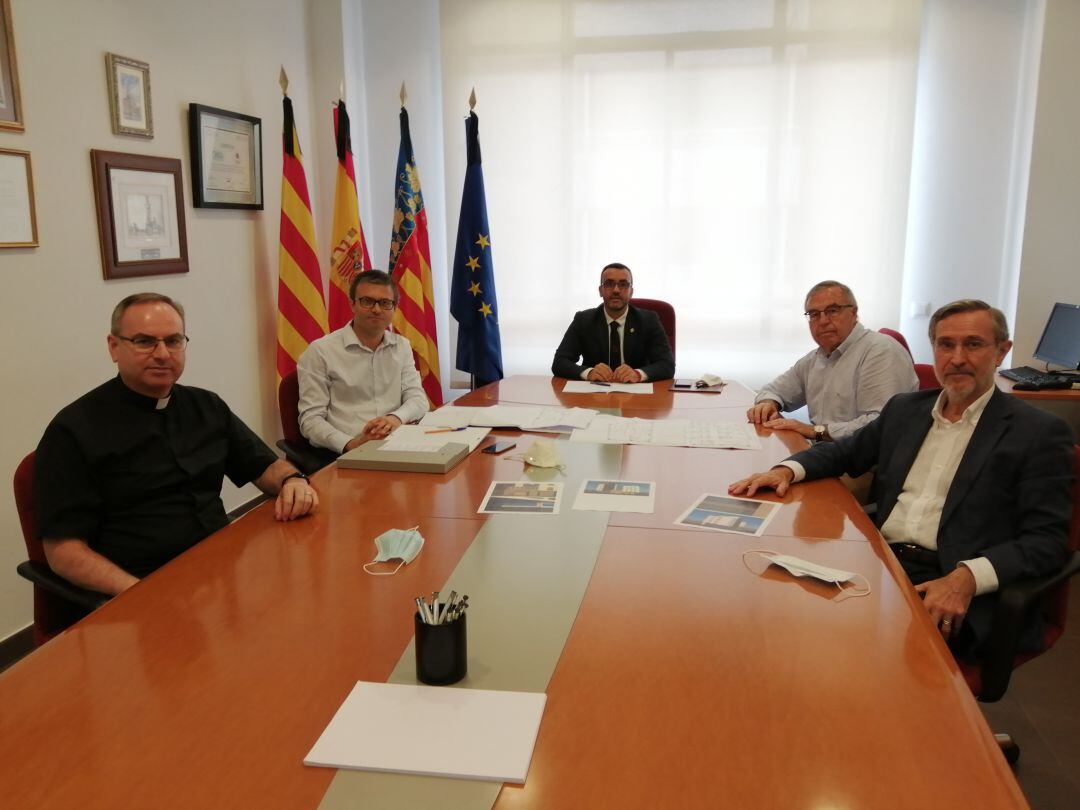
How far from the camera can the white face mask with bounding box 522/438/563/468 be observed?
7.22 feet

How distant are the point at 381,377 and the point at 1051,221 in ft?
12.0

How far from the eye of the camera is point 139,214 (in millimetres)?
3266

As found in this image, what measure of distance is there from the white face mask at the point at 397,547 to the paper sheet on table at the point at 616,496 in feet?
1.42

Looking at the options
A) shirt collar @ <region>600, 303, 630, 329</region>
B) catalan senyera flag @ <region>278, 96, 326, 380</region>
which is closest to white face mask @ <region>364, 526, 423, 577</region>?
shirt collar @ <region>600, 303, 630, 329</region>

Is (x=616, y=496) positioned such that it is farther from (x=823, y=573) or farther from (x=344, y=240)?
(x=344, y=240)

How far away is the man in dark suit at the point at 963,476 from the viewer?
Result: 1.72 metres

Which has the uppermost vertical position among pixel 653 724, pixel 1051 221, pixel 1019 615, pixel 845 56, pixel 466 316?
pixel 845 56

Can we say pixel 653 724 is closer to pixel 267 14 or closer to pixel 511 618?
pixel 511 618

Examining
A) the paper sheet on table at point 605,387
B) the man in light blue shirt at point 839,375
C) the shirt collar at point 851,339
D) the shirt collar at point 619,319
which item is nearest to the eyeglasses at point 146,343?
the paper sheet on table at point 605,387

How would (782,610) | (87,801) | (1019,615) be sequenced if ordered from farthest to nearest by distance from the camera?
(1019,615) < (782,610) < (87,801)

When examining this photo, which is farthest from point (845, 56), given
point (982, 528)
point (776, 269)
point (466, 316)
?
point (982, 528)

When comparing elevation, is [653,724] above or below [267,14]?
below

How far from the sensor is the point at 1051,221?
14.0 feet

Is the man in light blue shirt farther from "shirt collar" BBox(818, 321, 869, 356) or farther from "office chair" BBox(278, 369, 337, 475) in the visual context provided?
"office chair" BBox(278, 369, 337, 475)
